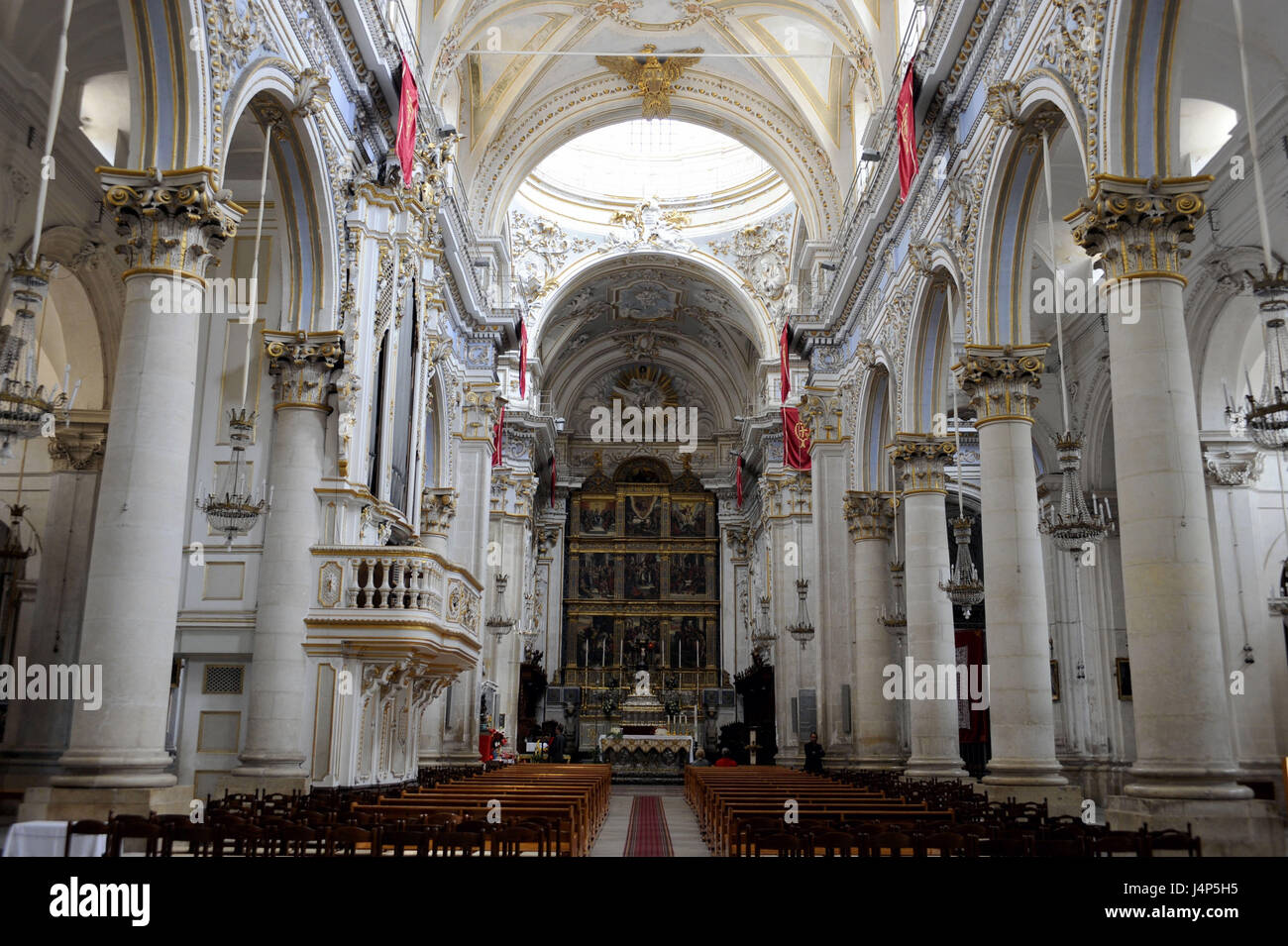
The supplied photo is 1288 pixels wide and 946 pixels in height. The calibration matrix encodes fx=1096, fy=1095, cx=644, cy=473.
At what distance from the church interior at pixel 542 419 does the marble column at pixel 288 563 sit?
0.19ft

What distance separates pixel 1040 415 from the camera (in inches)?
1024

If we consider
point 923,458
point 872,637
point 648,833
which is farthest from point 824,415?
point 648,833

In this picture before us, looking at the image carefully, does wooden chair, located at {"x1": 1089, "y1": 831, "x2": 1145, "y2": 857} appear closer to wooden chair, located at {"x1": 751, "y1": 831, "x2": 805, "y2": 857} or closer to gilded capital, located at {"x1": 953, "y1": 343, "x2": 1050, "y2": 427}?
wooden chair, located at {"x1": 751, "y1": 831, "x2": 805, "y2": 857}

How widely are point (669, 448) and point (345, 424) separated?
31.2m

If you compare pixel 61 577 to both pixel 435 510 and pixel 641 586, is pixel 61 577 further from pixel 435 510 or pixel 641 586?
pixel 641 586

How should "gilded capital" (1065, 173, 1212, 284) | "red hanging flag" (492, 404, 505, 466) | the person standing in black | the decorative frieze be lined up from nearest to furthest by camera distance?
"gilded capital" (1065, 173, 1212, 284) → the decorative frieze → the person standing in black → "red hanging flag" (492, 404, 505, 466)

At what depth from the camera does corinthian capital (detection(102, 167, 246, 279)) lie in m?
9.96

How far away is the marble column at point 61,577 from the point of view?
1515 cm

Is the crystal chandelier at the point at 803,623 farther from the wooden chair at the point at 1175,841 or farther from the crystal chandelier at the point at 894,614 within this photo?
the wooden chair at the point at 1175,841

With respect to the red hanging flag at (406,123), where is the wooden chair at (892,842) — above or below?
below

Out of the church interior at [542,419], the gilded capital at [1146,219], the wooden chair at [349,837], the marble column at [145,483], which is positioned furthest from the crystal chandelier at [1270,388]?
the marble column at [145,483]

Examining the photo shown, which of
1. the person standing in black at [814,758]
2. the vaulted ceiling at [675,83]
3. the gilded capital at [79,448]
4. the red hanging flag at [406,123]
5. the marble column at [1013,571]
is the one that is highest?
the vaulted ceiling at [675,83]

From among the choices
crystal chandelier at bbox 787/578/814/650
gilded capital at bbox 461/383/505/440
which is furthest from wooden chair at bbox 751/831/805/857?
crystal chandelier at bbox 787/578/814/650
